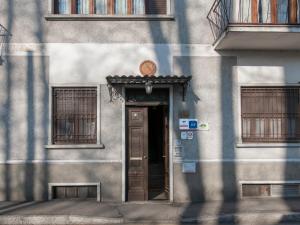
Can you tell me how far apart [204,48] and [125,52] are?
6.40ft

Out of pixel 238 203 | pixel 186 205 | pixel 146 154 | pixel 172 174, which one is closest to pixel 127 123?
pixel 146 154

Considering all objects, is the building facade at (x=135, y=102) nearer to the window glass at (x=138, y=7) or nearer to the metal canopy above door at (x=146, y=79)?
the window glass at (x=138, y=7)

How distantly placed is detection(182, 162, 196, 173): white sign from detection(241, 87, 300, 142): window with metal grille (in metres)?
1.61

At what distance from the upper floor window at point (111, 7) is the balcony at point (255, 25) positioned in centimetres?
137

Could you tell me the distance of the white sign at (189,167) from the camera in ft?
34.6

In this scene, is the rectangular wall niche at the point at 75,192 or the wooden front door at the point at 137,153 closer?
the rectangular wall niche at the point at 75,192

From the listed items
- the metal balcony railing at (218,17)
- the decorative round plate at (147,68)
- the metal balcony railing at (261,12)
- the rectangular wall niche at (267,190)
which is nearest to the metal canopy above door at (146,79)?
the decorative round plate at (147,68)

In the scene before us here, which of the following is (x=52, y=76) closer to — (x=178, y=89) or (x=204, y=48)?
(x=178, y=89)

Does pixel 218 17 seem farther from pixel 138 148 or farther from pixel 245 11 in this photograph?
pixel 138 148

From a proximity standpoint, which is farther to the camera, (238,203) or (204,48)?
(204,48)

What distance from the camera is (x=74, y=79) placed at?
10.6 meters

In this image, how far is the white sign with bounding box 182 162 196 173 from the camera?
10.6 meters

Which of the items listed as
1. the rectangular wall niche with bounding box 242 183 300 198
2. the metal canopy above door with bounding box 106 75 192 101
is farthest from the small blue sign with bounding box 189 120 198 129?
the rectangular wall niche with bounding box 242 183 300 198

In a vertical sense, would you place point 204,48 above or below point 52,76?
above
